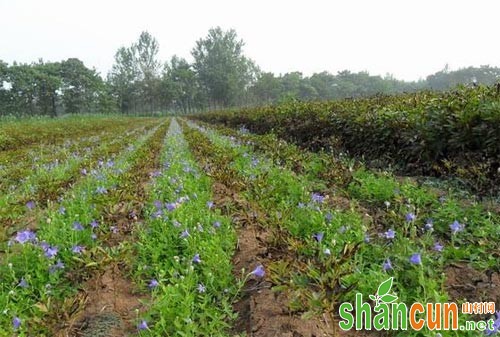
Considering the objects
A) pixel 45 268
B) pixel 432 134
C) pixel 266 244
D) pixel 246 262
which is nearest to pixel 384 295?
pixel 266 244

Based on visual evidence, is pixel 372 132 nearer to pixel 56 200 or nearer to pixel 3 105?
pixel 56 200

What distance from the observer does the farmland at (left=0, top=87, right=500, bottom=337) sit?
2631 mm

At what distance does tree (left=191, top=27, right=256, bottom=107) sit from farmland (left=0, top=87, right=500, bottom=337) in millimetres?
71184

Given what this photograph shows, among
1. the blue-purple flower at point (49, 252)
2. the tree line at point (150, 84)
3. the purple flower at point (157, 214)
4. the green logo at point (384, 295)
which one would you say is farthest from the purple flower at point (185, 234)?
the tree line at point (150, 84)

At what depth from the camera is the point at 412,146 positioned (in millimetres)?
6418

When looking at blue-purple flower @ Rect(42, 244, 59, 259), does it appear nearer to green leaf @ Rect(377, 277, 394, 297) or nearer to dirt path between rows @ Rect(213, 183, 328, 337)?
dirt path between rows @ Rect(213, 183, 328, 337)

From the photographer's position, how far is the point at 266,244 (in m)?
3.14

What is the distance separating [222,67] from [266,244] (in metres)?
78.5

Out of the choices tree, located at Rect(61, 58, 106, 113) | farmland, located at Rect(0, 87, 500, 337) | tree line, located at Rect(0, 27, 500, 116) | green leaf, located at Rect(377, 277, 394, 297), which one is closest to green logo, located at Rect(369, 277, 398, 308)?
green leaf, located at Rect(377, 277, 394, 297)

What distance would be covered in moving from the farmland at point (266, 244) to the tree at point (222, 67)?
7118 cm

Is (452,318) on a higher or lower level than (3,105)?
lower

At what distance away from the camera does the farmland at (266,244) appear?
8.63 ft

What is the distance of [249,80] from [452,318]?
86.0 metres

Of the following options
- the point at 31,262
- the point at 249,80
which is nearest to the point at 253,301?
the point at 31,262
